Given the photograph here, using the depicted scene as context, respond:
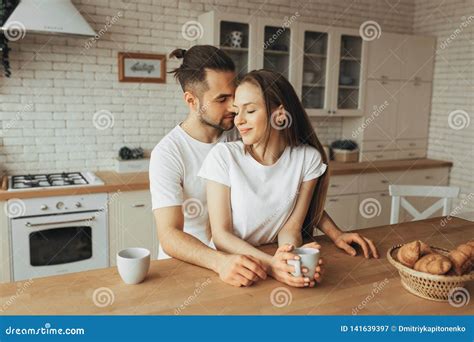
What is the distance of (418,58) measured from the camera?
4.66 metres

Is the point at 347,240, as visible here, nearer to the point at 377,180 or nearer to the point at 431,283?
the point at 431,283

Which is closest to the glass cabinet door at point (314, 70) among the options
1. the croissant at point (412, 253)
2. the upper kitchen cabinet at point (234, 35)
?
the upper kitchen cabinet at point (234, 35)

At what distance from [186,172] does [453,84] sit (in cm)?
372

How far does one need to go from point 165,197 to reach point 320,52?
9.73ft

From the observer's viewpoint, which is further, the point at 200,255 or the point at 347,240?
the point at 347,240

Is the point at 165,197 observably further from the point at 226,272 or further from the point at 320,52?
the point at 320,52

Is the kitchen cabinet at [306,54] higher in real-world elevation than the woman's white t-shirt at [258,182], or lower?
higher

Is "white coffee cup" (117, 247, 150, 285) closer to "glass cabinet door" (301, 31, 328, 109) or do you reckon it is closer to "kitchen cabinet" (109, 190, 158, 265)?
"kitchen cabinet" (109, 190, 158, 265)

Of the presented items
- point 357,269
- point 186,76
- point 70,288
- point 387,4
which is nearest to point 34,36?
point 186,76

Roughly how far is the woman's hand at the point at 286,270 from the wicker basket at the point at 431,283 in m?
0.27

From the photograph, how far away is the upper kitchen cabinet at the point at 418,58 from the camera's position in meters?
4.58
